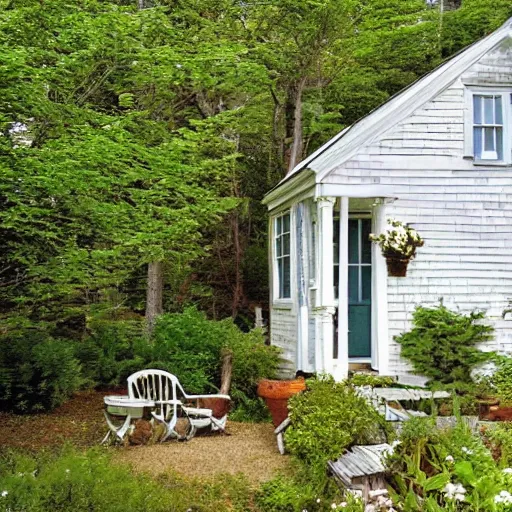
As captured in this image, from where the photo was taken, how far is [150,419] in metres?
8.86

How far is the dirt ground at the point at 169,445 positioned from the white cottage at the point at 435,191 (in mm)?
1490

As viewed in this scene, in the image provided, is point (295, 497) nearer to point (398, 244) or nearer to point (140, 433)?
point (140, 433)

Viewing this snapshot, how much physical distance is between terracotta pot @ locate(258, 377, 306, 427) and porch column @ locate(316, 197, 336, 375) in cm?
54

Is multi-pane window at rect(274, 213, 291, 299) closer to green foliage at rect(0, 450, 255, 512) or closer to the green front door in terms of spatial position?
the green front door

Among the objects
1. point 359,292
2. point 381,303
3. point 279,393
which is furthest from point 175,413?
point 359,292

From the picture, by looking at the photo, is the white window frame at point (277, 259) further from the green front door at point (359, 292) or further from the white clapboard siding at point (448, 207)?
the white clapboard siding at point (448, 207)

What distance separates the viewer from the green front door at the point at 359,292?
10562 millimetres

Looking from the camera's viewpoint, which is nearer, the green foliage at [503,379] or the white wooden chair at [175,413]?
the white wooden chair at [175,413]

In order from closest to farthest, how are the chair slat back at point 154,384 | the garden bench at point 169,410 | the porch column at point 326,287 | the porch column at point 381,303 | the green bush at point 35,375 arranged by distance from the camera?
the garden bench at point 169,410 → the chair slat back at point 154,384 → the porch column at point 326,287 → the porch column at point 381,303 → the green bush at point 35,375

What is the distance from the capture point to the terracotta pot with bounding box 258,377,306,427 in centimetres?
888

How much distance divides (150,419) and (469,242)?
203 inches

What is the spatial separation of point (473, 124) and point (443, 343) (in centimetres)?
323

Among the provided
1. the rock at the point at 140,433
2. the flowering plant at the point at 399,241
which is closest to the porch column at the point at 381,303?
the flowering plant at the point at 399,241

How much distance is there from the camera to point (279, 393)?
890 cm
